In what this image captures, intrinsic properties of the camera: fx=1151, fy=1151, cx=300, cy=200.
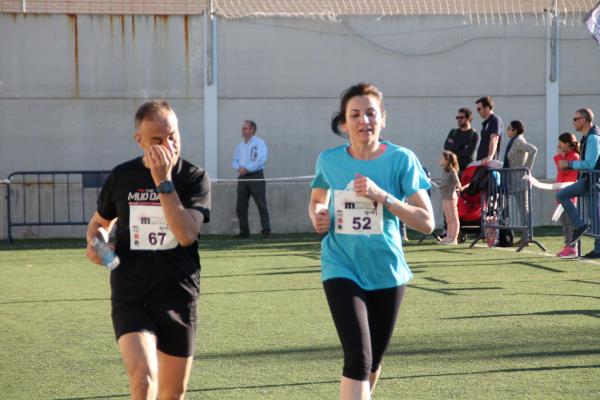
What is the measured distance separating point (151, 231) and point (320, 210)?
0.83 metres

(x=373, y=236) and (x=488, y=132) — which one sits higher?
(x=488, y=132)

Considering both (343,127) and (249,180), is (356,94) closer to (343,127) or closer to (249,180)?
(343,127)

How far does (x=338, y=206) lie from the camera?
5.45 m

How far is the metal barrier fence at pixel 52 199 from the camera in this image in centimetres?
2098

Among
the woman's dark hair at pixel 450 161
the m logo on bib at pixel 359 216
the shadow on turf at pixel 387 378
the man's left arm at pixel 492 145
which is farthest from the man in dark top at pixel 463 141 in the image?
the m logo on bib at pixel 359 216

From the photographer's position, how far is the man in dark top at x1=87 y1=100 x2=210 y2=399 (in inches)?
196

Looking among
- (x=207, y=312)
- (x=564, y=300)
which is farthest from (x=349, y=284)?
(x=564, y=300)

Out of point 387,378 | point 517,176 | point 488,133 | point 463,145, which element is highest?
point 488,133

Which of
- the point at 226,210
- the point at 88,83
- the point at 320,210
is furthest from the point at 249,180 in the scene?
the point at 320,210

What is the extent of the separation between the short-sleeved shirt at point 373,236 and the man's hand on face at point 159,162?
94 centimetres

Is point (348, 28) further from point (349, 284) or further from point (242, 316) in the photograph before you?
point (349, 284)

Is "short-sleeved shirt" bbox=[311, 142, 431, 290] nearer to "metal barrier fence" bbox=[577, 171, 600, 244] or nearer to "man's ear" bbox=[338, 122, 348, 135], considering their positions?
"man's ear" bbox=[338, 122, 348, 135]

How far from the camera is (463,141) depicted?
59.2 ft

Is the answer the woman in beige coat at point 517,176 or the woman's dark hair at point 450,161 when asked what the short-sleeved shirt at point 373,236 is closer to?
the woman in beige coat at point 517,176
